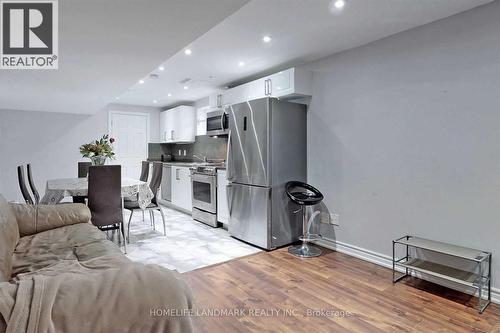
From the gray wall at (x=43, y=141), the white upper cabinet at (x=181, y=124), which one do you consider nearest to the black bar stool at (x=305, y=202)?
the white upper cabinet at (x=181, y=124)

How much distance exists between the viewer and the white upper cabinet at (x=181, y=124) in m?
6.40

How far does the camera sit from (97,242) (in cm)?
221

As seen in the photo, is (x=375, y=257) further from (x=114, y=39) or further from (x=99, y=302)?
(x=114, y=39)

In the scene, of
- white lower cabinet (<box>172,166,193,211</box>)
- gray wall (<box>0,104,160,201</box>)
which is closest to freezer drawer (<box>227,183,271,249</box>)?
white lower cabinet (<box>172,166,193,211</box>)

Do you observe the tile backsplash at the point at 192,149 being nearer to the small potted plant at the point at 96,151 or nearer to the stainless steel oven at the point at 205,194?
the stainless steel oven at the point at 205,194

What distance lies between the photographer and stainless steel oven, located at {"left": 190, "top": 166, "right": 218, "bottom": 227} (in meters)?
4.64

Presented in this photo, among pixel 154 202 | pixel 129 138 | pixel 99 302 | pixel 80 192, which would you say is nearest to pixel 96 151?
pixel 80 192

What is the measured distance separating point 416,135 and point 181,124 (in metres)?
4.90

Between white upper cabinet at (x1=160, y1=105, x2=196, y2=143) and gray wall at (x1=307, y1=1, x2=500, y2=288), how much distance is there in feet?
11.1

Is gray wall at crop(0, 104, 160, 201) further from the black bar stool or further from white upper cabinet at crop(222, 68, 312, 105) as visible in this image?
the black bar stool

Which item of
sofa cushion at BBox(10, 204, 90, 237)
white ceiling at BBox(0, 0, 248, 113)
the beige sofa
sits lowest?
sofa cushion at BBox(10, 204, 90, 237)

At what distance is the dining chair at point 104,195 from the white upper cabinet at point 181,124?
10.3 feet

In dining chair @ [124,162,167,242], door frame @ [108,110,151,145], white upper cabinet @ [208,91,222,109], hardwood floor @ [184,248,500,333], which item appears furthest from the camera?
door frame @ [108,110,151,145]

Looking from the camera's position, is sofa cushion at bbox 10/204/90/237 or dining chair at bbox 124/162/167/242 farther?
dining chair at bbox 124/162/167/242
